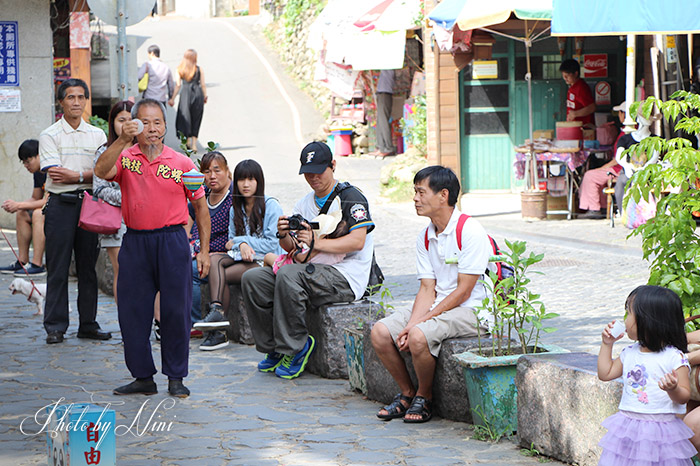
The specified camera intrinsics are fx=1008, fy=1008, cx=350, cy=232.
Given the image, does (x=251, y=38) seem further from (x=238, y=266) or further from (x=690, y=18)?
(x=238, y=266)

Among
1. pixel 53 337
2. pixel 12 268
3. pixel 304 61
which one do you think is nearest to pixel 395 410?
pixel 53 337

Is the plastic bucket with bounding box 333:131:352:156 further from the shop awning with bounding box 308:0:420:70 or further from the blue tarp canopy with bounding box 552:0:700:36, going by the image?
the blue tarp canopy with bounding box 552:0:700:36

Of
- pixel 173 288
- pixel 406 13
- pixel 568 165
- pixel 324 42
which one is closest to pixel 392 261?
pixel 568 165

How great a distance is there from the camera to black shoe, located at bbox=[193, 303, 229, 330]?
770cm

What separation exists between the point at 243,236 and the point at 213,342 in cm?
89

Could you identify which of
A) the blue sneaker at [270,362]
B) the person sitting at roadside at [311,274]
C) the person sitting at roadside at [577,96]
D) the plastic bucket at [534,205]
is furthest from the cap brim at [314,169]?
the person sitting at roadside at [577,96]

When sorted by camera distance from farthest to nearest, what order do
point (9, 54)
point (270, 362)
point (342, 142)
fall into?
point (342, 142), point (9, 54), point (270, 362)

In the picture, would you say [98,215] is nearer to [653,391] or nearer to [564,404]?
[564,404]

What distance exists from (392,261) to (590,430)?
7.44 m

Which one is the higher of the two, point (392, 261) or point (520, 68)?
point (520, 68)

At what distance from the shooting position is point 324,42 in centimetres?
2350

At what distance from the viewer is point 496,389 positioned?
5238 millimetres

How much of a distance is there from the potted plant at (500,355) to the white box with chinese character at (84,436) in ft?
6.15

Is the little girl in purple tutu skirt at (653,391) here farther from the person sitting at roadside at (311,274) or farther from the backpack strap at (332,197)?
the backpack strap at (332,197)
